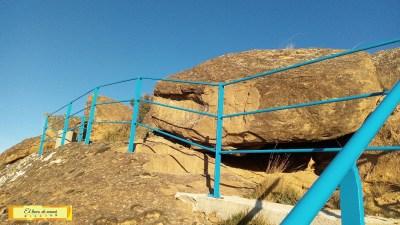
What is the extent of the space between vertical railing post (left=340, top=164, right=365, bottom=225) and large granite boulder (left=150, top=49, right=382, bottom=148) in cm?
441

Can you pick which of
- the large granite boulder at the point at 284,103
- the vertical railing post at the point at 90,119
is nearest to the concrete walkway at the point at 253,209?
the large granite boulder at the point at 284,103

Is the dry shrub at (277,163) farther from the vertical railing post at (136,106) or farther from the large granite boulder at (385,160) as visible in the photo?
the vertical railing post at (136,106)

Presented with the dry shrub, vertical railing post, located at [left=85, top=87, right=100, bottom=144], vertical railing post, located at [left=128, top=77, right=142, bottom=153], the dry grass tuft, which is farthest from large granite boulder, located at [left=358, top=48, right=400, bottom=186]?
vertical railing post, located at [left=85, top=87, right=100, bottom=144]

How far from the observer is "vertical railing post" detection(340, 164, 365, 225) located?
1059 mm

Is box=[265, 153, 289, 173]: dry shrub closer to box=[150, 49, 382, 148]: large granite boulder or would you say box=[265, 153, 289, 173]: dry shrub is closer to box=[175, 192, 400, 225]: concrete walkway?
box=[150, 49, 382, 148]: large granite boulder

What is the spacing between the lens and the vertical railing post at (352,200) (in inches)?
41.7

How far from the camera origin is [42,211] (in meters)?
3.75

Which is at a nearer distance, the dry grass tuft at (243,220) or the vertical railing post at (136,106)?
the dry grass tuft at (243,220)

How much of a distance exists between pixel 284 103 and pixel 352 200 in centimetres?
460

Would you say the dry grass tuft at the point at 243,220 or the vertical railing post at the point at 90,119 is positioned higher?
the vertical railing post at the point at 90,119


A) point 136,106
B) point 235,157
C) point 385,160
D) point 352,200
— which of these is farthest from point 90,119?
point 352,200

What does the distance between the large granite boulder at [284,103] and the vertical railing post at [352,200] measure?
4.41m

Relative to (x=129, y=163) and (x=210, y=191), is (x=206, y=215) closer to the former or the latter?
(x=210, y=191)

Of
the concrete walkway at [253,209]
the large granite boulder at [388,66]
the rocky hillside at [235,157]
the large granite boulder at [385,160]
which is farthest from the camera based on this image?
A: the large granite boulder at [388,66]
